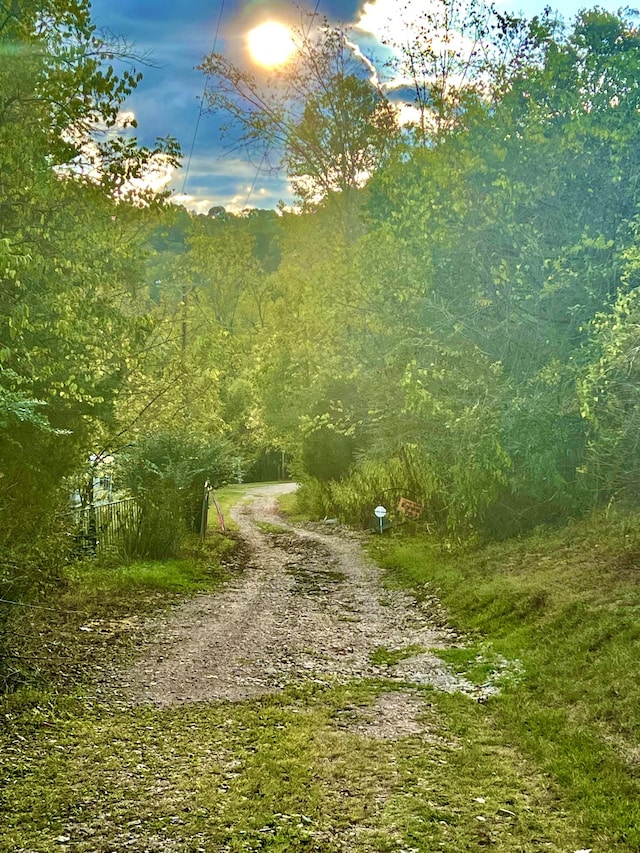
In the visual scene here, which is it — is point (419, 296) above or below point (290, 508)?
above

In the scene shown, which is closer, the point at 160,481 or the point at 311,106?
the point at 160,481

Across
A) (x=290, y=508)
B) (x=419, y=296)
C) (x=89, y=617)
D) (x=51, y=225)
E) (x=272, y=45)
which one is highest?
(x=272, y=45)

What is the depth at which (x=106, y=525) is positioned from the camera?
1450 cm

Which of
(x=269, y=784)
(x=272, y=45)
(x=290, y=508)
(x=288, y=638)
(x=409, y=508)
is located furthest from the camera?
(x=290, y=508)

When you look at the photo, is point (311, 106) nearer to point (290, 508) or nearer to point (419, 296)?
point (419, 296)

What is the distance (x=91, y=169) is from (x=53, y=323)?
280 cm

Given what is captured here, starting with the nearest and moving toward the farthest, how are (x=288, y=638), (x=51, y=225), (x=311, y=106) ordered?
1. (x=51, y=225)
2. (x=288, y=638)
3. (x=311, y=106)

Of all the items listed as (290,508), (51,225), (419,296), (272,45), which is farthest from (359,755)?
(272,45)

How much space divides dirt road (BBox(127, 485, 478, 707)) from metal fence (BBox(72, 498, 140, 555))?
258 centimetres

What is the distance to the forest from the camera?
28.6 feet

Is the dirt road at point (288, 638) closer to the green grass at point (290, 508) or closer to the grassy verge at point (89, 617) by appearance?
the grassy verge at point (89, 617)

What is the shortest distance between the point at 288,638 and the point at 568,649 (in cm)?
411

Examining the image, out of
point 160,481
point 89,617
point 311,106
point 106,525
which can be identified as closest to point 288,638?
point 89,617

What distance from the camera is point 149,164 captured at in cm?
1023
